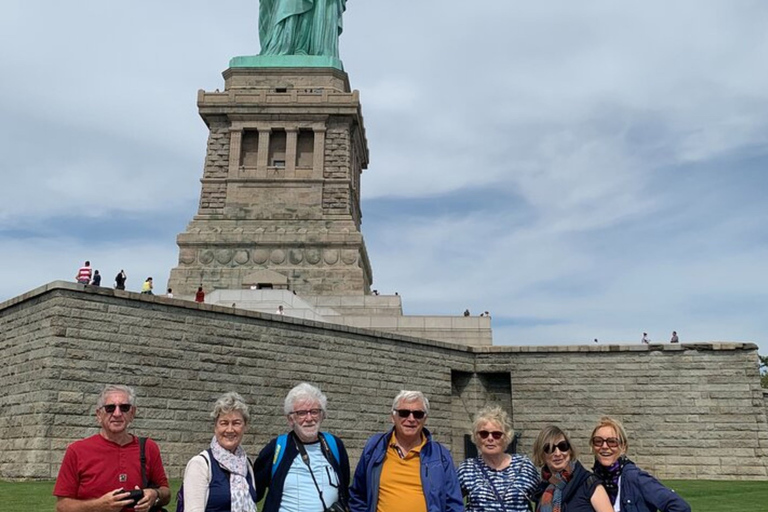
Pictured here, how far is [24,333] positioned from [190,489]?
537 inches

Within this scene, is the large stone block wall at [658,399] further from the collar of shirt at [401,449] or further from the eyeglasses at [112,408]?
the eyeglasses at [112,408]

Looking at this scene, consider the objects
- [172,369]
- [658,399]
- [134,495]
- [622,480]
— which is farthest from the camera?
[658,399]

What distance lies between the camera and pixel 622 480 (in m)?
4.74

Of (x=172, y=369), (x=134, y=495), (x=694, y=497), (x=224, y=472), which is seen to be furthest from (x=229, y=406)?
(x=172, y=369)

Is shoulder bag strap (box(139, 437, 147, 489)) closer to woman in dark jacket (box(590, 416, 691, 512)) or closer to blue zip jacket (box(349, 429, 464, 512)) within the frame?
blue zip jacket (box(349, 429, 464, 512))

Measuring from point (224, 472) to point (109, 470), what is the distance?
2.27 feet

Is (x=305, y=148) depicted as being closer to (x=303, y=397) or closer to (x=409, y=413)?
A: (x=303, y=397)

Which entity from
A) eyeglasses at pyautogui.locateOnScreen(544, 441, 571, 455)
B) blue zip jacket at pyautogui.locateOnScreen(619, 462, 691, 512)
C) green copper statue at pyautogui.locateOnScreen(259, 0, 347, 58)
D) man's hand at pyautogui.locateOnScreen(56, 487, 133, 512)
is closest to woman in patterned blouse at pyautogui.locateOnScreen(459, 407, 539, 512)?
eyeglasses at pyautogui.locateOnScreen(544, 441, 571, 455)

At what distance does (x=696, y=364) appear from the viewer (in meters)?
21.1

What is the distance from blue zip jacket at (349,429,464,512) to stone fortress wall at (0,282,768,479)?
472 inches

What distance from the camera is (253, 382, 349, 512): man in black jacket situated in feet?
14.9

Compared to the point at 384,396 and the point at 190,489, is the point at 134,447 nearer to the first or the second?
the point at 190,489

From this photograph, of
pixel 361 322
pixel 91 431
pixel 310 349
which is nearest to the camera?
pixel 91 431

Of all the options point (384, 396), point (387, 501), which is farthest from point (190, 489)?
point (384, 396)
